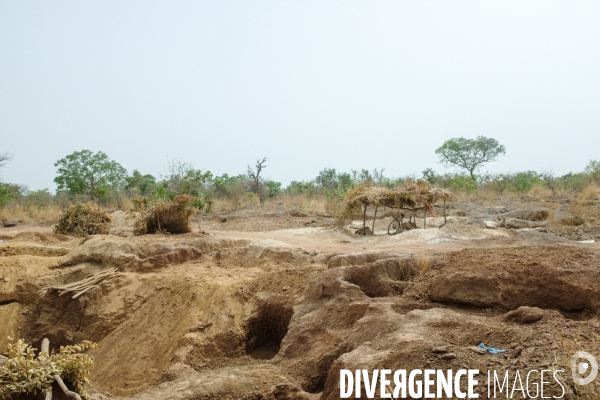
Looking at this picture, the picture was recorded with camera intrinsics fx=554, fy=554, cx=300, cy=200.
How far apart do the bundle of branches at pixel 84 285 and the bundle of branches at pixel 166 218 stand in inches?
158

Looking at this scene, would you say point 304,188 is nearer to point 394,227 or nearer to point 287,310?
point 394,227

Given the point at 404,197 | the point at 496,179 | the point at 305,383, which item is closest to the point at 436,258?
the point at 305,383

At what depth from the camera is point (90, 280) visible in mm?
7227

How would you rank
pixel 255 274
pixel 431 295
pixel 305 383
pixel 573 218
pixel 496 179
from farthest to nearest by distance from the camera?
pixel 496 179 → pixel 573 218 → pixel 255 274 → pixel 431 295 → pixel 305 383

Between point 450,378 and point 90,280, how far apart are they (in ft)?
18.0

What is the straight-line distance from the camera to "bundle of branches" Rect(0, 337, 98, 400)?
137 inches

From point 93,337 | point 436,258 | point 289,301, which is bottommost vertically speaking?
point 93,337

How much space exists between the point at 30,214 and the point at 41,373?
1737 cm

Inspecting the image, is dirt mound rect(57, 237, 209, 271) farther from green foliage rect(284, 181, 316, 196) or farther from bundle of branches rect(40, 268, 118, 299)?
green foliage rect(284, 181, 316, 196)

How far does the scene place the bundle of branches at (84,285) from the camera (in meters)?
7.10

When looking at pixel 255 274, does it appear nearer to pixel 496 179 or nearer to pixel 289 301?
pixel 289 301

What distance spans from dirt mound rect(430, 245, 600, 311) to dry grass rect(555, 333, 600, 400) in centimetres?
103

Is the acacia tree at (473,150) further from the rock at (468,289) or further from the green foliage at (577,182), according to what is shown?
the rock at (468,289)

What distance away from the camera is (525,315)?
12.5ft
